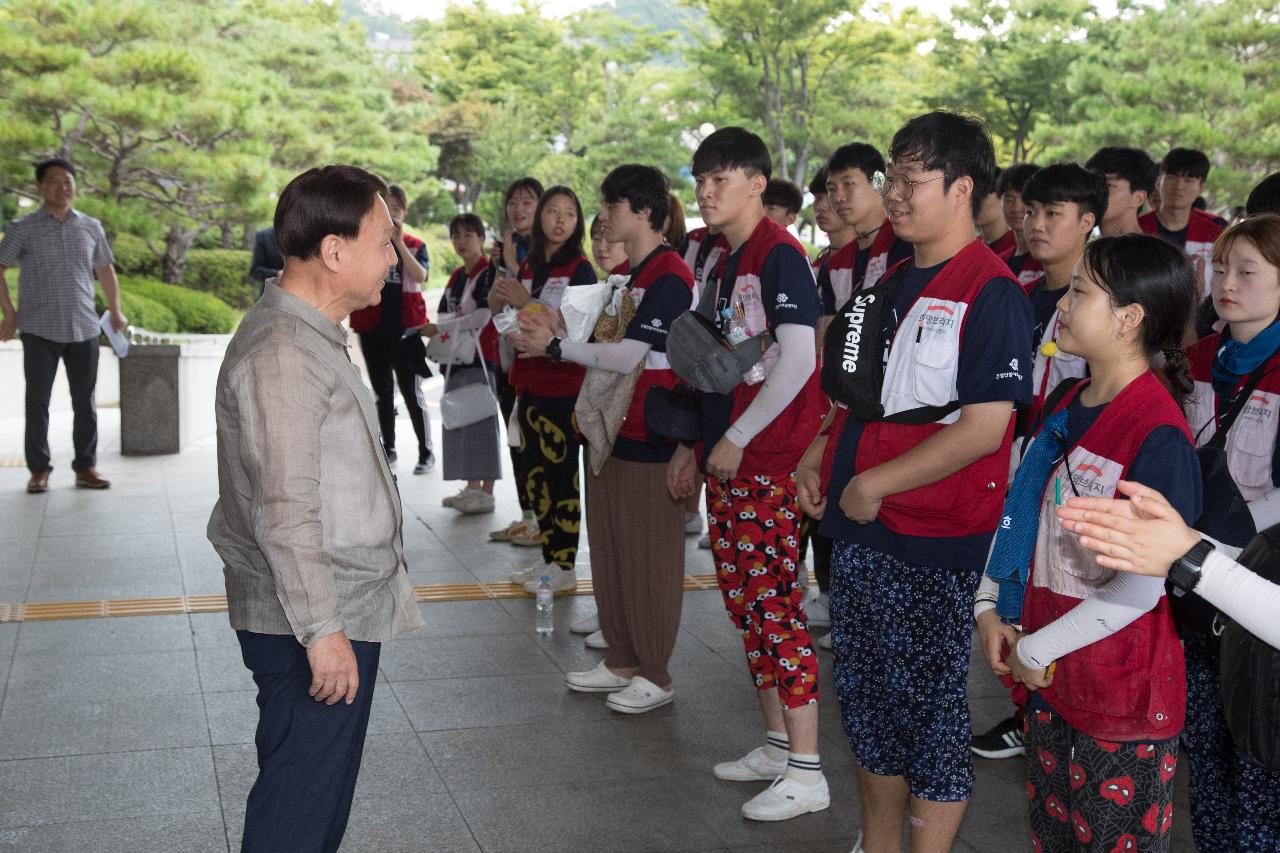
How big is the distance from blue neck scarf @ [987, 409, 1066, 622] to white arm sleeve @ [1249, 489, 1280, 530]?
2.25 ft

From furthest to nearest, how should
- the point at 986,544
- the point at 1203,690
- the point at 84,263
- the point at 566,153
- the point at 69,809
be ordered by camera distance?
the point at 566,153, the point at 84,263, the point at 69,809, the point at 1203,690, the point at 986,544

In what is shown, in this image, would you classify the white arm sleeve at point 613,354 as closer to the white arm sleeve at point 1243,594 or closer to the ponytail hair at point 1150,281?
the ponytail hair at point 1150,281

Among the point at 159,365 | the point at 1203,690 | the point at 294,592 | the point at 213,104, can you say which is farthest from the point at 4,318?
the point at 213,104

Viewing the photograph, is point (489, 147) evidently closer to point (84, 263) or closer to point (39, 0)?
point (39, 0)

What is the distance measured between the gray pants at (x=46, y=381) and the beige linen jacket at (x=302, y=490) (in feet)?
20.0

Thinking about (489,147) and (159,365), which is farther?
(489,147)

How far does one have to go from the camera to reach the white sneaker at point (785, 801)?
351 centimetres

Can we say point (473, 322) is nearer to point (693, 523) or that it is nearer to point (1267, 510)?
point (693, 523)

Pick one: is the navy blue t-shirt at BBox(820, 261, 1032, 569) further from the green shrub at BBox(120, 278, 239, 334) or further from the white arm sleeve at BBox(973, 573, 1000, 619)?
the green shrub at BBox(120, 278, 239, 334)

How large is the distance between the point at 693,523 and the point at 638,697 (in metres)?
3.00

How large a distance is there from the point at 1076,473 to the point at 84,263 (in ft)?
23.0

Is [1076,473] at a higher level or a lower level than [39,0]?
lower

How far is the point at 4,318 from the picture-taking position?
8.08 meters

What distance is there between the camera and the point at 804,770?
11.7 feet
